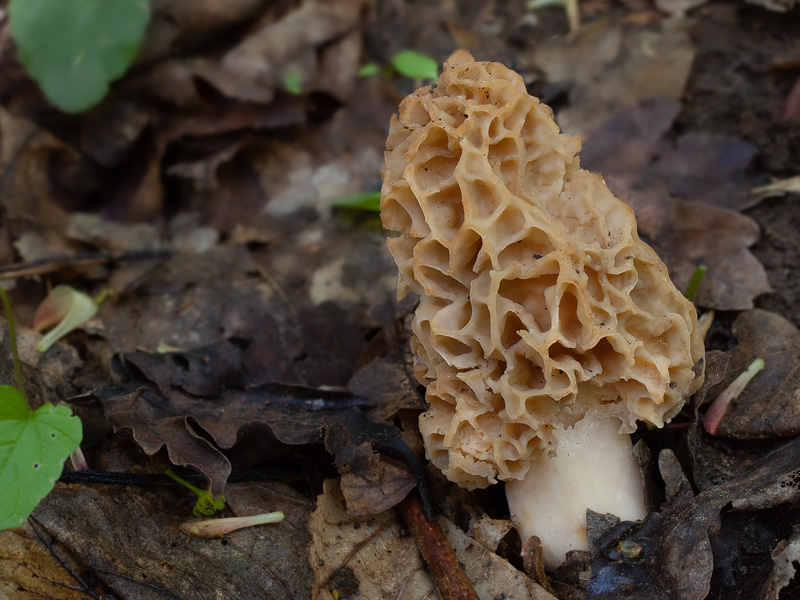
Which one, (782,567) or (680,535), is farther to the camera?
(680,535)

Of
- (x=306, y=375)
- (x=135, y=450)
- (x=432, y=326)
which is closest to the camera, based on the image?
(x=432, y=326)

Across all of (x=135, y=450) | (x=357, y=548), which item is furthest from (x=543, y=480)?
(x=135, y=450)

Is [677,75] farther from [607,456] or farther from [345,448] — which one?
[345,448]

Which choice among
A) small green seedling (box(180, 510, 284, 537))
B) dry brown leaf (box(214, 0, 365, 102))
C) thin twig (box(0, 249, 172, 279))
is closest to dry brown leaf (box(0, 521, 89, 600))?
small green seedling (box(180, 510, 284, 537))

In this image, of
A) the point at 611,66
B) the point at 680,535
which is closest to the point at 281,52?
the point at 611,66

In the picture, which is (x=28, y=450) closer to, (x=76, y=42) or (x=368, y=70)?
(x=76, y=42)

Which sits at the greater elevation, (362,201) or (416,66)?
(416,66)
